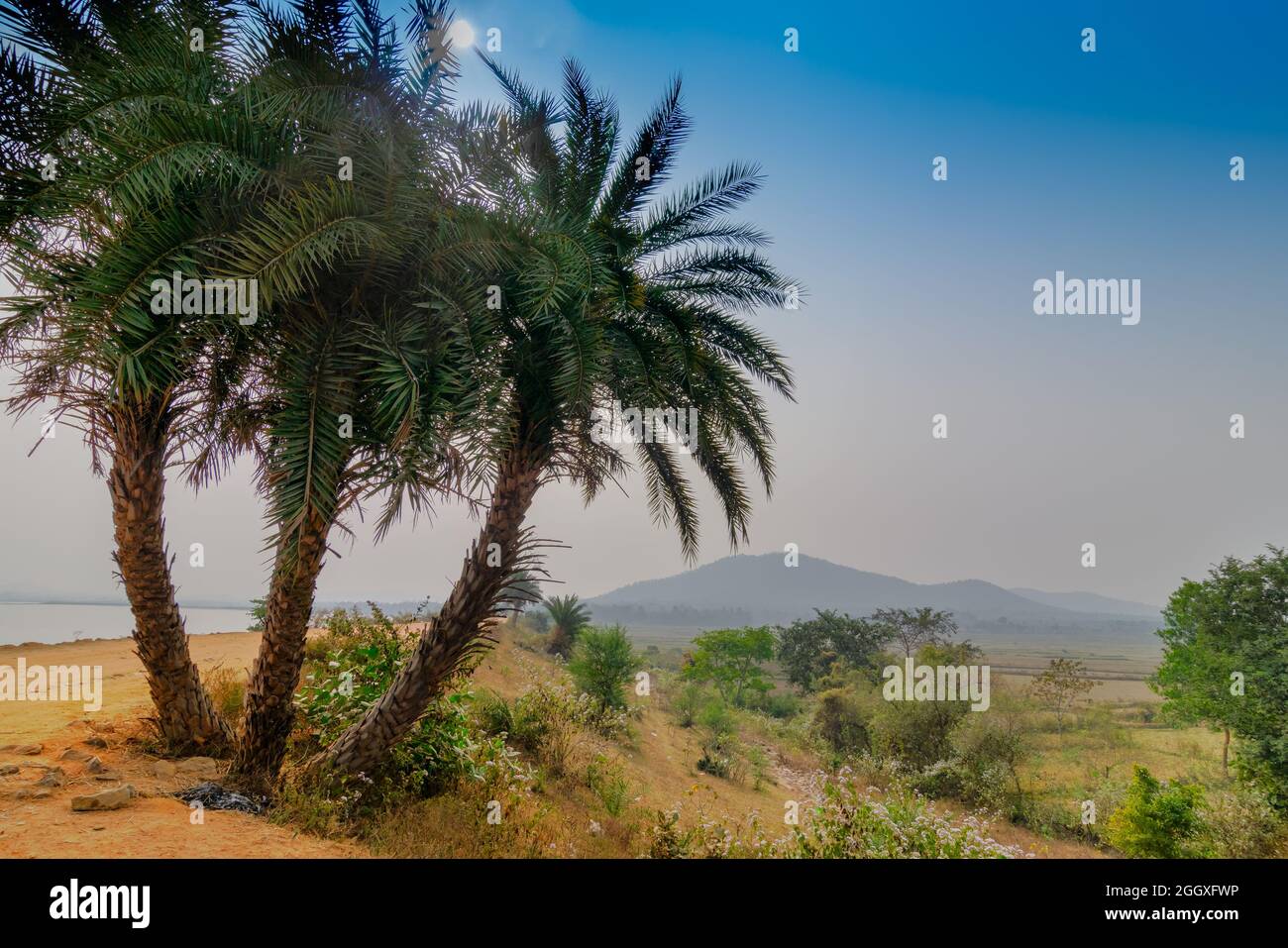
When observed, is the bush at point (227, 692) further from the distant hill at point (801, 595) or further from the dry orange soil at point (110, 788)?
the distant hill at point (801, 595)

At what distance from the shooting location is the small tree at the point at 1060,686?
1814cm

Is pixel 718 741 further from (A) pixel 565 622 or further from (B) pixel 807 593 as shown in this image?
(B) pixel 807 593

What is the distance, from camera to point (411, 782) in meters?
6.47

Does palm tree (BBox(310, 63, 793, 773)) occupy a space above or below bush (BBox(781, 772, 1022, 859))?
above

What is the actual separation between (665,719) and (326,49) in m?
Answer: 19.3

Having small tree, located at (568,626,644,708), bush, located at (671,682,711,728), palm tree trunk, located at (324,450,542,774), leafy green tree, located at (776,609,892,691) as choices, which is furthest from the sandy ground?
leafy green tree, located at (776,609,892,691)

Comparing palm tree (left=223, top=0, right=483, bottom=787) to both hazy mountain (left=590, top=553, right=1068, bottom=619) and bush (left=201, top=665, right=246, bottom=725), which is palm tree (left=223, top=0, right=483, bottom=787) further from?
hazy mountain (left=590, top=553, right=1068, bottom=619)

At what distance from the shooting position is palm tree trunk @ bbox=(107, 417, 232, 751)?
19.5 ft

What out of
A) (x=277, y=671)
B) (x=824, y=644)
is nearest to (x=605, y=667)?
(x=277, y=671)

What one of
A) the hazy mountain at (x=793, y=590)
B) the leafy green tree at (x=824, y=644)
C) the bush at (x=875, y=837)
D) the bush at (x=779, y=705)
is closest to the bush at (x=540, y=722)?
the bush at (x=875, y=837)

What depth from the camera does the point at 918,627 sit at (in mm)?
26391

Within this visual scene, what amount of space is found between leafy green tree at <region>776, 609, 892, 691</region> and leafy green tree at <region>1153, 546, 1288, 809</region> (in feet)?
44.0
